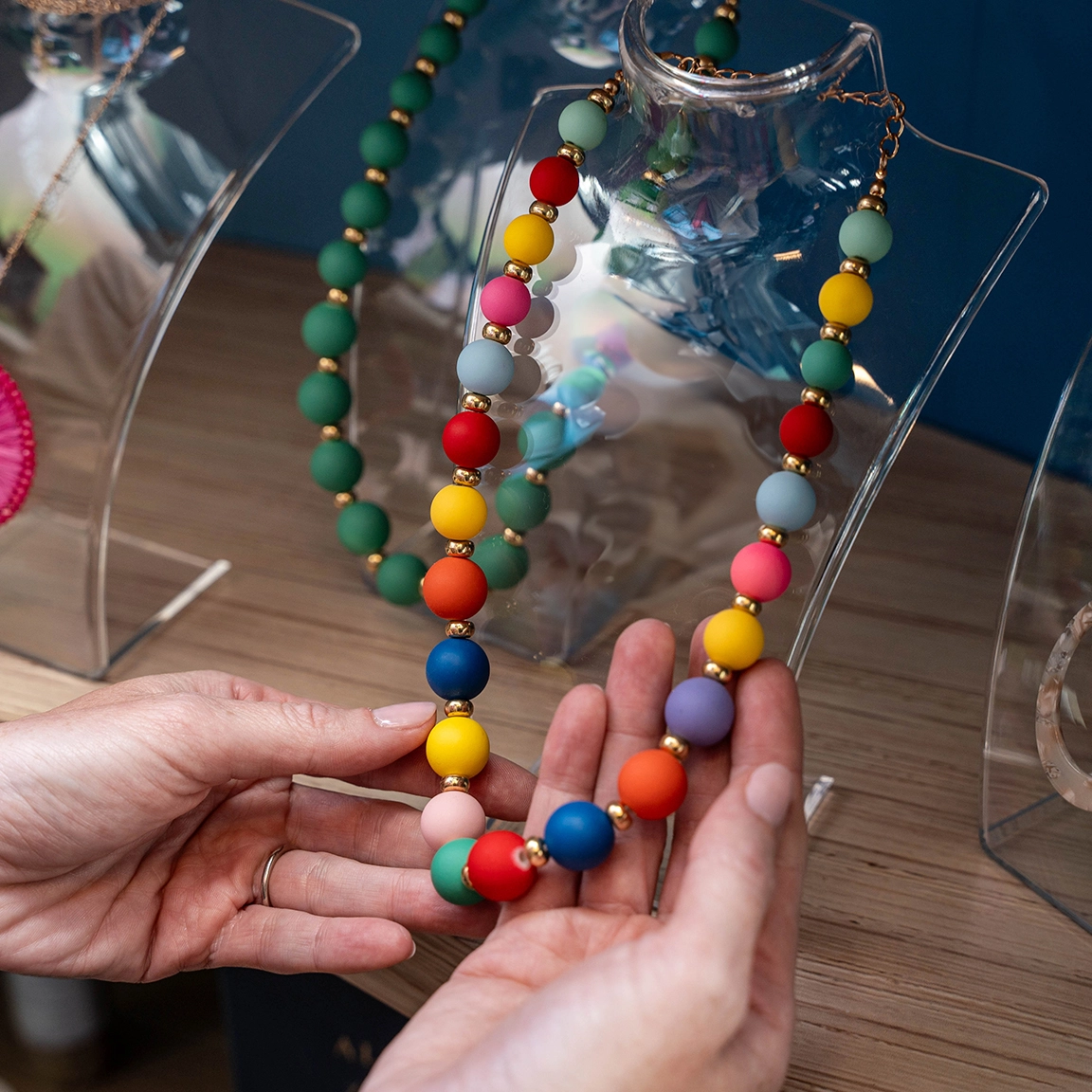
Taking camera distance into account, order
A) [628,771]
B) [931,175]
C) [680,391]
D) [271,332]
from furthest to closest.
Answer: [271,332]
[680,391]
[931,175]
[628,771]

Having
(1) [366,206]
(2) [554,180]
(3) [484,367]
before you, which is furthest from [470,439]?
(1) [366,206]

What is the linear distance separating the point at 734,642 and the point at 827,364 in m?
0.16

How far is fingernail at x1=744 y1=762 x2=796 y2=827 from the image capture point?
468mm

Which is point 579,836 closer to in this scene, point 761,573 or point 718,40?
point 761,573

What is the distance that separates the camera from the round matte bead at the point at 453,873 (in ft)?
1.79

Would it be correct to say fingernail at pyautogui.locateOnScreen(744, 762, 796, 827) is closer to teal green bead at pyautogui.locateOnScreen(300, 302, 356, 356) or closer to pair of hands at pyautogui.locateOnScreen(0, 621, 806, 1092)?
pair of hands at pyautogui.locateOnScreen(0, 621, 806, 1092)

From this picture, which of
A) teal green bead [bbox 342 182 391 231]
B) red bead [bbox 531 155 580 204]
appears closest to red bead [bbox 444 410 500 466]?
red bead [bbox 531 155 580 204]

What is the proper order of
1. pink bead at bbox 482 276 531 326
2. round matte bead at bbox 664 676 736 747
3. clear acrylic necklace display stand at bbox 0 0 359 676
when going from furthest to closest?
clear acrylic necklace display stand at bbox 0 0 359 676 < pink bead at bbox 482 276 531 326 < round matte bead at bbox 664 676 736 747

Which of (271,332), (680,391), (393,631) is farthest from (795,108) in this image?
(271,332)

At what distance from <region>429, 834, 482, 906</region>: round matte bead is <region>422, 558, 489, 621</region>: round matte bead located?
0.13m

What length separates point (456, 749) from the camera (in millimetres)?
586

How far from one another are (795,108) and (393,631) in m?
0.45

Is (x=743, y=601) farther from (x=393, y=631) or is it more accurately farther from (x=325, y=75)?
(x=325, y=75)

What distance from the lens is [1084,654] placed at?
2.03 feet
